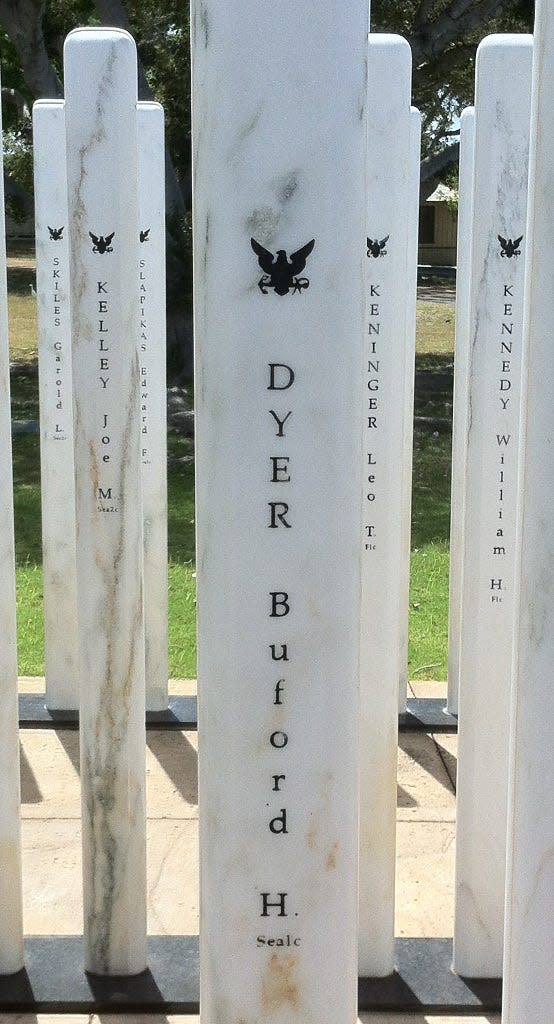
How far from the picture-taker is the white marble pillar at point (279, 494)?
3242mm

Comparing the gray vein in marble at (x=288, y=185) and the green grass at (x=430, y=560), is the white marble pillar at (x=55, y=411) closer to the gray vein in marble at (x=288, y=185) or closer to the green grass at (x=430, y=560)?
the green grass at (x=430, y=560)

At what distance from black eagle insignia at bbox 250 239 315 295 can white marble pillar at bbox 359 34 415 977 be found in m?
2.45

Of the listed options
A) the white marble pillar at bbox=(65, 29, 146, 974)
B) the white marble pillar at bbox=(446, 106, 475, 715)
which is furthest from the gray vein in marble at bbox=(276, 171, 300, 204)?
the white marble pillar at bbox=(446, 106, 475, 715)

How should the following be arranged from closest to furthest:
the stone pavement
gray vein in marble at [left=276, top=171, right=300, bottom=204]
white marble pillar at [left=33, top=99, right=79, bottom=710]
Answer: gray vein in marble at [left=276, top=171, right=300, bottom=204] → the stone pavement → white marble pillar at [left=33, top=99, right=79, bottom=710]

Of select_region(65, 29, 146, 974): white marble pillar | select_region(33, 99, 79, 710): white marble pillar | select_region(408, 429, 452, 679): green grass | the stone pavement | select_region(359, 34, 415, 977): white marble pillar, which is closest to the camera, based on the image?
select_region(65, 29, 146, 974): white marble pillar

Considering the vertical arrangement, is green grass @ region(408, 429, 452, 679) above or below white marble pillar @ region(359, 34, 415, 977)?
below

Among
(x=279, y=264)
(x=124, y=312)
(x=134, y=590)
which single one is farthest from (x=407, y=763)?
(x=279, y=264)

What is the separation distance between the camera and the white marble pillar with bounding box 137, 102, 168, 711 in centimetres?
883

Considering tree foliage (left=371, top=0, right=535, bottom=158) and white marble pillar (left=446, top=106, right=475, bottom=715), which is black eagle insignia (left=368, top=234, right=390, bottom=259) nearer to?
white marble pillar (left=446, top=106, right=475, bottom=715)

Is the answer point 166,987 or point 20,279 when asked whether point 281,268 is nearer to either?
point 166,987

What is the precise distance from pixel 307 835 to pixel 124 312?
2.78m

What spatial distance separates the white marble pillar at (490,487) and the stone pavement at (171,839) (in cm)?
70

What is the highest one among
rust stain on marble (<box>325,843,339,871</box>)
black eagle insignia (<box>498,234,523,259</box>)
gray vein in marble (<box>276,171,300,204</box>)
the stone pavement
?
gray vein in marble (<box>276,171,300,204</box>)

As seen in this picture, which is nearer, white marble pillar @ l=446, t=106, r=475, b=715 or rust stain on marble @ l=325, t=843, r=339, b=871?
rust stain on marble @ l=325, t=843, r=339, b=871
